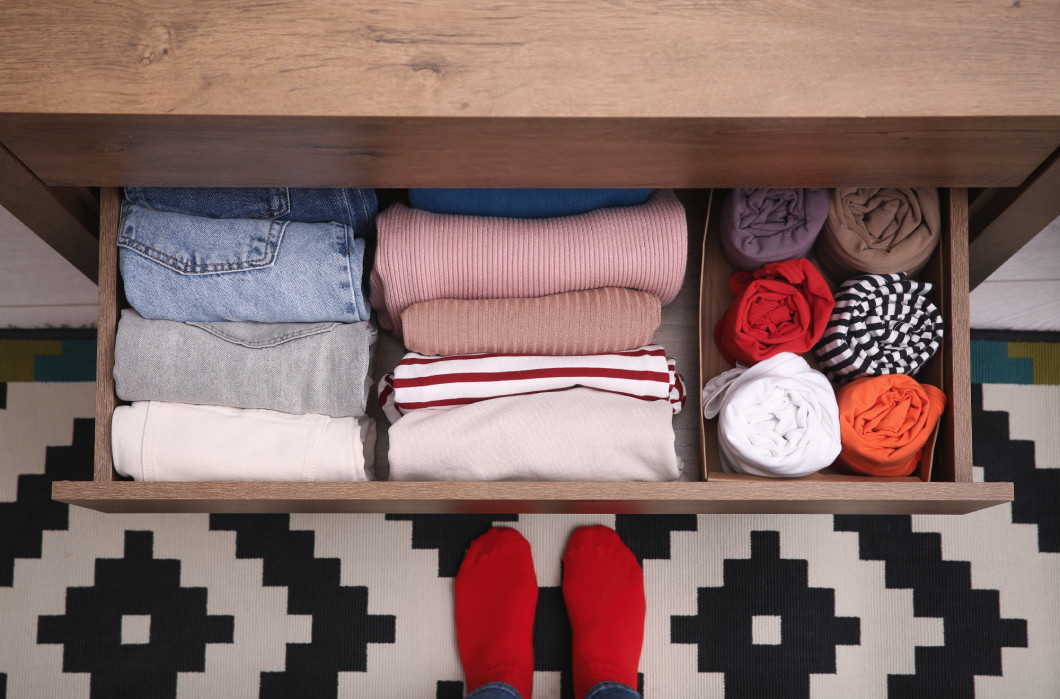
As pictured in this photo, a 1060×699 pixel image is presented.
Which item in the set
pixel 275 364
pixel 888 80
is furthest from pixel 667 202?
pixel 275 364

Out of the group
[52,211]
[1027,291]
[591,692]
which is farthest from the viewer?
[1027,291]

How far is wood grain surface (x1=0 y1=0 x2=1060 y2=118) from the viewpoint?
0.59m

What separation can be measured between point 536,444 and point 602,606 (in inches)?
16.9

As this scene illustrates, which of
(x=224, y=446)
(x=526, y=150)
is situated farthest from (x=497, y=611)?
(x=526, y=150)

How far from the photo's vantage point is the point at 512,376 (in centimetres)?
85

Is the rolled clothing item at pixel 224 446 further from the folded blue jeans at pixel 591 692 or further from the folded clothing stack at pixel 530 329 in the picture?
the folded blue jeans at pixel 591 692

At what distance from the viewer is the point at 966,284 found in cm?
84

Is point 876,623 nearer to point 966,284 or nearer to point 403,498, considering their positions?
point 966,284

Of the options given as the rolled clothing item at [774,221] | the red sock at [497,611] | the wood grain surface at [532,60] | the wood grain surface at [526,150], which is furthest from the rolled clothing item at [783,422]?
the red sock at [497,611]

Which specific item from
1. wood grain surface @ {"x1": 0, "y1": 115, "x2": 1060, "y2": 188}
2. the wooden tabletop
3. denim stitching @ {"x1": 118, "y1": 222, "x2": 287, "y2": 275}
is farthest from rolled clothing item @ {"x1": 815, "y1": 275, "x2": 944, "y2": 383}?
denim stitching @ {"x1": 118, "y1": 222, "x2": 287, "y2": 275}

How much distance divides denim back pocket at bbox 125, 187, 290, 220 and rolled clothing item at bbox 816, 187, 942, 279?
68 cm

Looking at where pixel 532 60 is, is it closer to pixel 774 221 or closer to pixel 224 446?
pixel 774 221

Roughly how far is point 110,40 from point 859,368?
2.86 ft

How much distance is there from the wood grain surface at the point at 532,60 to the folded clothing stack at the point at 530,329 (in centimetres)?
25
